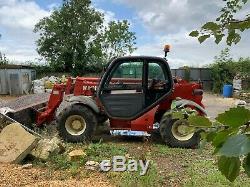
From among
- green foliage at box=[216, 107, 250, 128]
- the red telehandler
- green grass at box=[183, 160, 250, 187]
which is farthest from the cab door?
green foliage at box=[216, 107, 250, 128]

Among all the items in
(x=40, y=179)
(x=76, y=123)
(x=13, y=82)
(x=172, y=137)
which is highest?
(x=13, y=82)

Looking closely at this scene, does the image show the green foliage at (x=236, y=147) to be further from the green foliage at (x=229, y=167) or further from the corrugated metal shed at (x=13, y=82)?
the corrugated metal shed at (x=13, y=82)

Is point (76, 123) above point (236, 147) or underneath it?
underneath

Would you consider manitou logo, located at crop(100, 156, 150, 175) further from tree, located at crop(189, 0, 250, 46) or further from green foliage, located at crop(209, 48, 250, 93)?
green foliage, located at crop(209, 48, 250, 93)

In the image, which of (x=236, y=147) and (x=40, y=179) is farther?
(x=40, y=179)

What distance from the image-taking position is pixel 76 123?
23.9ft

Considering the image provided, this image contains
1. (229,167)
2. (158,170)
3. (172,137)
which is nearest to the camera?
(229,167)

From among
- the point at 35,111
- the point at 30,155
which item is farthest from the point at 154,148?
the point at 35,111

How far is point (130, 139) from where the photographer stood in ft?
25.2

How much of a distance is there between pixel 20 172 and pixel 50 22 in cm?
2369

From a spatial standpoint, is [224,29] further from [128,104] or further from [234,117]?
[128,104]

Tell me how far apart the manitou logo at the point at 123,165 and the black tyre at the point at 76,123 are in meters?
1.45

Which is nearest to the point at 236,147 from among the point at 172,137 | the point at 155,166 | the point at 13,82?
the point at 155,166

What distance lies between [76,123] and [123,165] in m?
1.99
